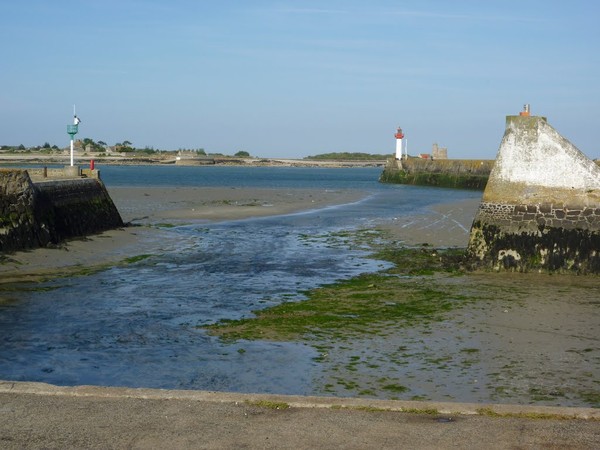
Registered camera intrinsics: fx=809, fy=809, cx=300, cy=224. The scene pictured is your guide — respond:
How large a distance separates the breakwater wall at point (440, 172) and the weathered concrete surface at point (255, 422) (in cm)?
6133

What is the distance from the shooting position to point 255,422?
6512mm

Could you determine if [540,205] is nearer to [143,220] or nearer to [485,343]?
[485,343]

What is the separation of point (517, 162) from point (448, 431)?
481 inches

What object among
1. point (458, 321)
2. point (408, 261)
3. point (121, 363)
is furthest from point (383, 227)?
point (121, 363)

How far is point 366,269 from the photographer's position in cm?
1866

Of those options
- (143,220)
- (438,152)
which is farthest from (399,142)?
(143,220)

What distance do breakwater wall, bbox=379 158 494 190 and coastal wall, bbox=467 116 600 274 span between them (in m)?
49.7

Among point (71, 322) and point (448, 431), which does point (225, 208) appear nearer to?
point (71, 322)

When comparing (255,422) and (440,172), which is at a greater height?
(440,172)

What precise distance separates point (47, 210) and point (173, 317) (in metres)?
10.1

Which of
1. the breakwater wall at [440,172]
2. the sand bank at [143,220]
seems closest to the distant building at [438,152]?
the breakwater wall at [440,172]

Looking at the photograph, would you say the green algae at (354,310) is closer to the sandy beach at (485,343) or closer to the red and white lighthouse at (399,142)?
the sandy beach at (485,343)

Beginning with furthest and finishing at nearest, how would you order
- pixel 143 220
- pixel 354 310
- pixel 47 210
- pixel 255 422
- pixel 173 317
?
pixel 143 220, pixel 47 210, pixel 354 310, pixel 173 317, pixel 255 422

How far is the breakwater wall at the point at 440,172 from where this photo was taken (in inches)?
2773
